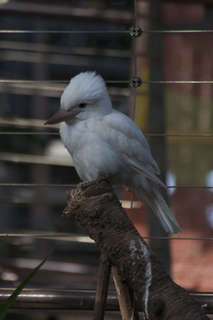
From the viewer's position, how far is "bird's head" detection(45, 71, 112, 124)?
186 centimetres

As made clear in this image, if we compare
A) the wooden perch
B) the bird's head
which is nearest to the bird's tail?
the bird's head

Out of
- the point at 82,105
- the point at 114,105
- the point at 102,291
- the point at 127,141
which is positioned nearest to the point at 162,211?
the point at 127,141

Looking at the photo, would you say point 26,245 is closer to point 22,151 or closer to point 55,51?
point 22,151

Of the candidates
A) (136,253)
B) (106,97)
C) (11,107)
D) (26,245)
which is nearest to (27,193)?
(26,245)

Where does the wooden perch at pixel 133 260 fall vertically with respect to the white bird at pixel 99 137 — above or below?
below

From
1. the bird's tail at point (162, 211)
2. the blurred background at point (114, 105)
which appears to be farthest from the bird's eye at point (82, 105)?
the bird's tail at point (162, 211)

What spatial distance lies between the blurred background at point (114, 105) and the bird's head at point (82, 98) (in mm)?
84

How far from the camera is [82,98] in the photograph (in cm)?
188

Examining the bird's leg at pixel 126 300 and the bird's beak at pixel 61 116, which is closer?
the bird's leg at pixel 126 300

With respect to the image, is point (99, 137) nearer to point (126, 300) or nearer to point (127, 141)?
point (127, 141)

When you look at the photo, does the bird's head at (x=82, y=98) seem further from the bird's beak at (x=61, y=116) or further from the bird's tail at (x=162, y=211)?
the bird's tail at (x=162, y=211)

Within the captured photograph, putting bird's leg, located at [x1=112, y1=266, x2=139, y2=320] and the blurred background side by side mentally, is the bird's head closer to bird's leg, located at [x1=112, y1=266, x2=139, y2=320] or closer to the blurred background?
the blurred background

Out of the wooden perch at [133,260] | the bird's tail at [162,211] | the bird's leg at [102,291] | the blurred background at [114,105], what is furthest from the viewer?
the blurred background at [114,105]

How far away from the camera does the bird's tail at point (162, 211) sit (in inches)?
76.4
